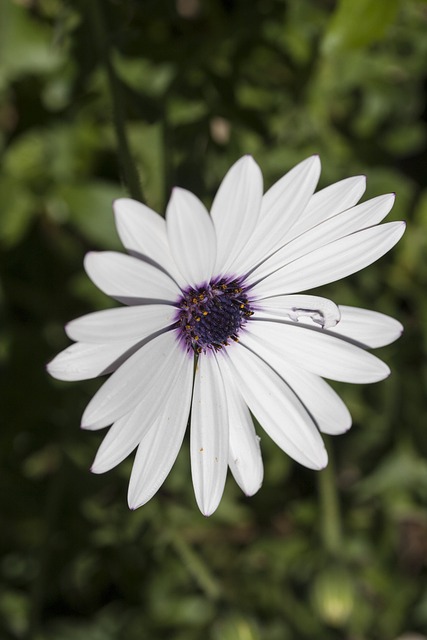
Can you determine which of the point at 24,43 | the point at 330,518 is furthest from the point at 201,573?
the point at 24,43

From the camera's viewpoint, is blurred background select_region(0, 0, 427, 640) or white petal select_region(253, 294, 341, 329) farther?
blurred background select_region(0, 0, 427, 640)

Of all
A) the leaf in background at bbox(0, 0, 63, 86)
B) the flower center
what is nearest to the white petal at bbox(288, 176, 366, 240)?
the flower center

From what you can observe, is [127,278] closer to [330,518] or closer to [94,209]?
[94,209]

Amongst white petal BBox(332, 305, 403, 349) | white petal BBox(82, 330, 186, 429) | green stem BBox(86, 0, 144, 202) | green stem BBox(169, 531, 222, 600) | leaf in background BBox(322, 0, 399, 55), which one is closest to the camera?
white petal BBox(82, 330, 186, 429)

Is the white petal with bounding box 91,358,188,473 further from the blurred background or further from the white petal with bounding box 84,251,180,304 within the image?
the blurred background

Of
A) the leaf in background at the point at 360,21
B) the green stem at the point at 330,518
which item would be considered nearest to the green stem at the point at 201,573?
the green stem at the point at 330,518

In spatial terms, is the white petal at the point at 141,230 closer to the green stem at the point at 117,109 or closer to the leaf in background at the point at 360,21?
the green stem at the point at 117,109

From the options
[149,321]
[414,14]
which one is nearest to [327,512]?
[149,321]
